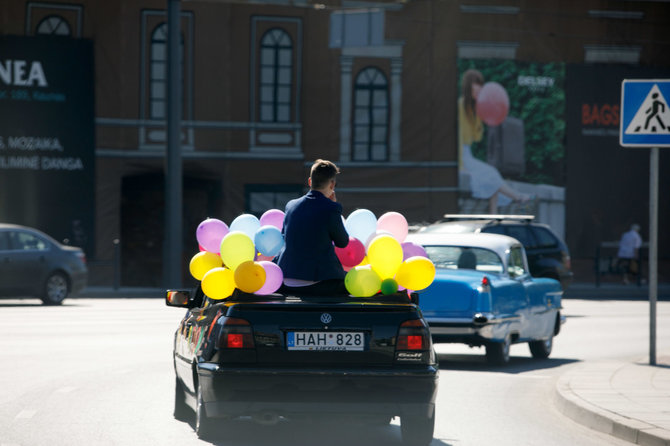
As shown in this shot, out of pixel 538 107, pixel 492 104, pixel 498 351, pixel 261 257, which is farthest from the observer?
pixel 538 107

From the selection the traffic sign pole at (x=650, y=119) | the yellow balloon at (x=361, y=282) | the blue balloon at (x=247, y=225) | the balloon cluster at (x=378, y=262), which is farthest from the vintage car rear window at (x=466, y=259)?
the yellow balloon at (x=361, y=282)

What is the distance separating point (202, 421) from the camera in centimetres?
792

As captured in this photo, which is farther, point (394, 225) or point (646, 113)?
point (646, 113)

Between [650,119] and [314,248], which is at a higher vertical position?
[650,119]

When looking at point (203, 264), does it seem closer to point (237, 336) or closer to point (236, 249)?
point (236, 249)

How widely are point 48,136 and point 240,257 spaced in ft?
81.4

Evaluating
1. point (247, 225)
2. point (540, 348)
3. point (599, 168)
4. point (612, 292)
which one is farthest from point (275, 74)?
point (247, 225)

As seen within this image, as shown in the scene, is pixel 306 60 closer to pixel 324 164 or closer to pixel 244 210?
pixel 244 210

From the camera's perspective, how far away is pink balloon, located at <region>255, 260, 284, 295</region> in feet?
25.8

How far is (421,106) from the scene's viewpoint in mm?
35250

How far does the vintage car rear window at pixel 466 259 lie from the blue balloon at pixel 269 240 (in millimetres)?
5874

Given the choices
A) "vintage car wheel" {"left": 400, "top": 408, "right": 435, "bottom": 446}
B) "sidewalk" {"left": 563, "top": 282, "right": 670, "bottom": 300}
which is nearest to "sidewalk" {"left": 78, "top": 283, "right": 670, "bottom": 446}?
"vintage car wheel" {"left": 400, "top": 408, "right": 435, "bottom": 446}

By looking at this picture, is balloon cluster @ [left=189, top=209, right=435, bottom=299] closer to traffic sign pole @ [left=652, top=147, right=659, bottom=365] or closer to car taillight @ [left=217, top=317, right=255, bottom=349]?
car taillight @ [left=217, top=317, right=255, bottom=349]

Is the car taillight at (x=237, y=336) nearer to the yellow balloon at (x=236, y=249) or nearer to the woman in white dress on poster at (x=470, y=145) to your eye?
the yellow balloon at (x=236, y=249)
